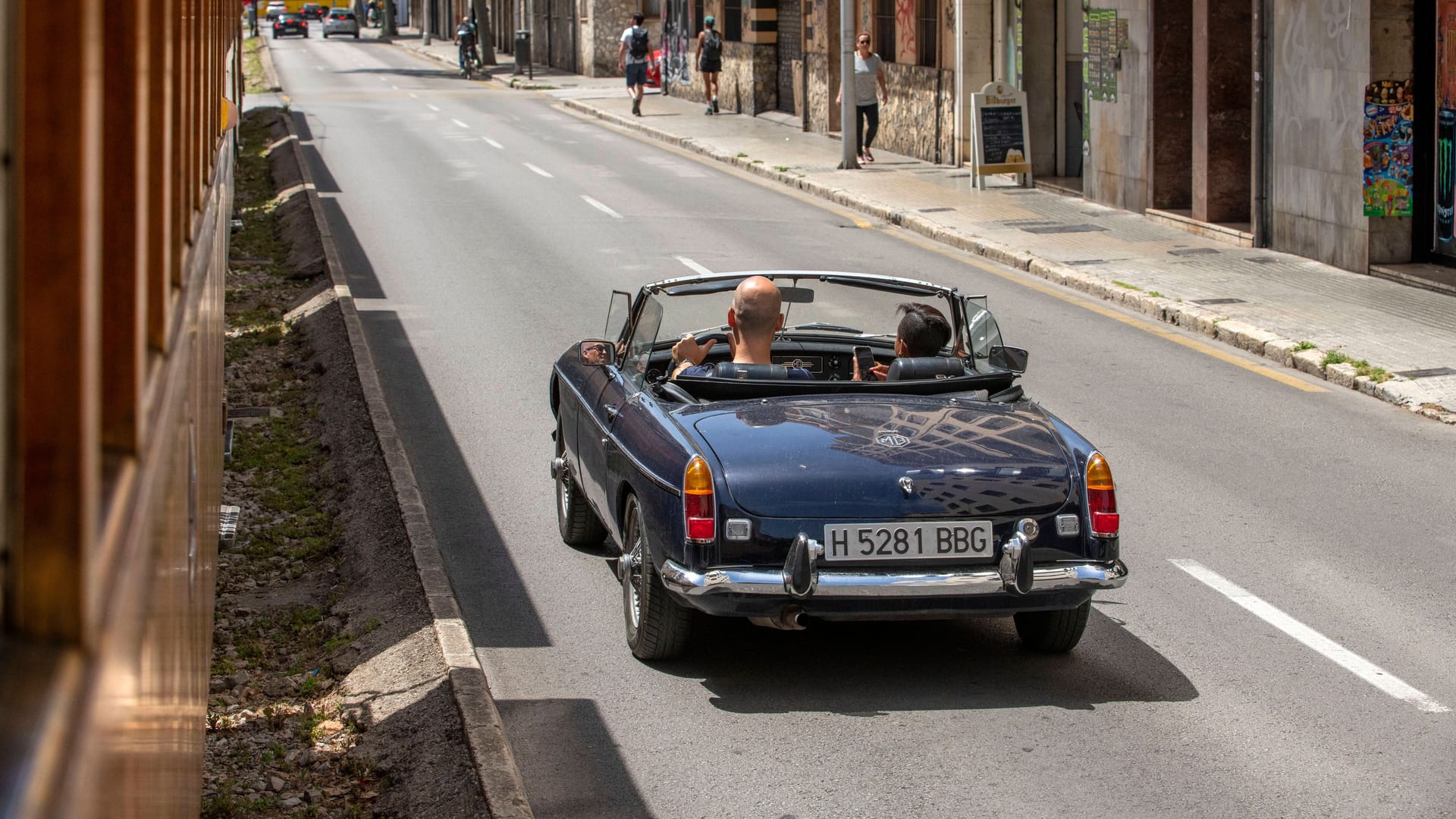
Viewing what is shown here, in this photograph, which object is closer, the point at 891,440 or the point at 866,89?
the point at 891,440

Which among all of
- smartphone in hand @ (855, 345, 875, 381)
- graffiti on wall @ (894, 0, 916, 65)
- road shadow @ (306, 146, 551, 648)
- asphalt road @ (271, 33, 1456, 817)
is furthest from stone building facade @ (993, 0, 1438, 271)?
smartphone in hand @ (855, 345, 875, 381)

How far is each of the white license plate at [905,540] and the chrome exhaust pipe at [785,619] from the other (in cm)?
21

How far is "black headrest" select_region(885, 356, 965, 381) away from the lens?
6.91m

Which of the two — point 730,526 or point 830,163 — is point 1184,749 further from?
point 830,163

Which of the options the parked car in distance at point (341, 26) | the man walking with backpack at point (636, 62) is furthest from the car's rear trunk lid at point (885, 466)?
the parked car in distance at point (341, 26)

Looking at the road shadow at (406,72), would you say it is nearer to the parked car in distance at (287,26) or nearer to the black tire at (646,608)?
the parked car in distance at (287,26)

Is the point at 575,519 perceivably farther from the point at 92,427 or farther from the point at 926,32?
the point at 926,32

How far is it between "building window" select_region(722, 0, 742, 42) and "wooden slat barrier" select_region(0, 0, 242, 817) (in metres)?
Answer: 38.2

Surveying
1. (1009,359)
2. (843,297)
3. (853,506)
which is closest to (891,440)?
(853,506)

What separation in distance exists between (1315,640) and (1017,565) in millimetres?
1546

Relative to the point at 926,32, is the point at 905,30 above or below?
above

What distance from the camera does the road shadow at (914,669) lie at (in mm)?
6145

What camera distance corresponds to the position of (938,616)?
19.7 ft

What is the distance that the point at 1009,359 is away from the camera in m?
7.13
